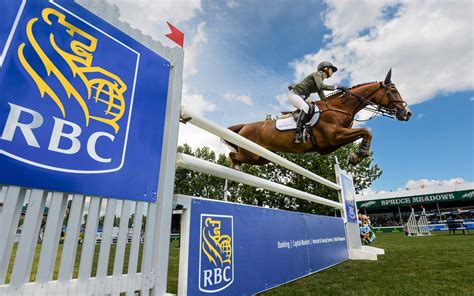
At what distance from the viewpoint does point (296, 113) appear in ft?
10.5

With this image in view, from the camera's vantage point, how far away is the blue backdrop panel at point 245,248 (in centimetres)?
166

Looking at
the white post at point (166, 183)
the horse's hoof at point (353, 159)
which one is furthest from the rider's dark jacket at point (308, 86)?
the white post at point (166, 183)

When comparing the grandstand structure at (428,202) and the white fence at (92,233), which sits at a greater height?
the grandstand structure at (428,202)

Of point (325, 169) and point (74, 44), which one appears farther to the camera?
point (325, 169)

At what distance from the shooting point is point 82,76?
3.64 feet

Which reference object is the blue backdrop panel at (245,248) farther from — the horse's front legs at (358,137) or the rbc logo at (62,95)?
the horse's front legs at (358,137)

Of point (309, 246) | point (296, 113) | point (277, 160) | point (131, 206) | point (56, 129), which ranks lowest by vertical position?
point (309, 246)

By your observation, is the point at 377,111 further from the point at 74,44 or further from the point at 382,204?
the point at 382,204

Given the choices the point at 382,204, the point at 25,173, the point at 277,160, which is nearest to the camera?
the point at 25,173

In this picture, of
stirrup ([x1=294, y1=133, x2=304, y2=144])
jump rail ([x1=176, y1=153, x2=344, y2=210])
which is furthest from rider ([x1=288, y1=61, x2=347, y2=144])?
jump rail ([x1=176, y1=153, x2=344, y2=210])

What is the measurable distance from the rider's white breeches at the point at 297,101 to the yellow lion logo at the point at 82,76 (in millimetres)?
2183

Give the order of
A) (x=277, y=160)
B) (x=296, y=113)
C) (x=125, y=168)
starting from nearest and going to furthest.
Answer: (x=125, y=168) → (x=277, y=160) → (x=296, y=113)

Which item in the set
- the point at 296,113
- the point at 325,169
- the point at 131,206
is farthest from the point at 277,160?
the point at 325,169

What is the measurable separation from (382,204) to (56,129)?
92.3ft
